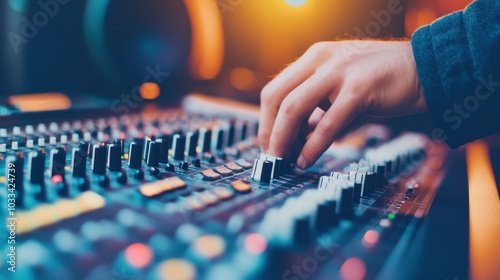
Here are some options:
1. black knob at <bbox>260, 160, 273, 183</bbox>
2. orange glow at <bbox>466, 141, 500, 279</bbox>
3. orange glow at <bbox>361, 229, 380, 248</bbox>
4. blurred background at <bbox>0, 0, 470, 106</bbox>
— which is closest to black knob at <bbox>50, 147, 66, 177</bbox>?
black knob at <bbox>260, 160, 273, 183</bbox>

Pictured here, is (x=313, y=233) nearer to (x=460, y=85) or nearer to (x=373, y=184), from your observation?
(x=373, y=184)

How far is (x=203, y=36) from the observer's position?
159 centimetres

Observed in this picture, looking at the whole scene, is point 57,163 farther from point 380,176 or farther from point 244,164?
point 380,176

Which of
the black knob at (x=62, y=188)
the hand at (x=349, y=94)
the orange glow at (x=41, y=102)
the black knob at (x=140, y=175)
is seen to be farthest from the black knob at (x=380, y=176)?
the orange glow at (x=41, y=102)

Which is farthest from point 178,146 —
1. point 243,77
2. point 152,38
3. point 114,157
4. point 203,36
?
point 243,77

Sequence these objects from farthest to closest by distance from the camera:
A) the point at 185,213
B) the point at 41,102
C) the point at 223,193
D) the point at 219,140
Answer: the point at 41,102 < the point at 219,140 < the point at 223,193 < the point at 185,213

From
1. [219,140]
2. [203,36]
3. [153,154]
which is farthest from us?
[203,36]

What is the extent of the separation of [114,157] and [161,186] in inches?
4.6

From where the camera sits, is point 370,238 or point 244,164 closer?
point 370,238

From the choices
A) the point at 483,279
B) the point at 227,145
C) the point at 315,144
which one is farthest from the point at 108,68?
the point at 483,279

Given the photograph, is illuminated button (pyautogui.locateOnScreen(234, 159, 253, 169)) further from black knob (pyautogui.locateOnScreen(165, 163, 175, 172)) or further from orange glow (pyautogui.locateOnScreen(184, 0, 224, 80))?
orange glow (pyautogui.locateOnScreen(184, 0, 224, 80))

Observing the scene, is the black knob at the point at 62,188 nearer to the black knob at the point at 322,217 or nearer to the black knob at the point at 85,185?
the black knob at the point at 85,185

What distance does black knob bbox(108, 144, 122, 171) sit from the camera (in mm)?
682

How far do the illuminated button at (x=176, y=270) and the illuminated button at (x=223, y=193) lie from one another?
0.20 m
